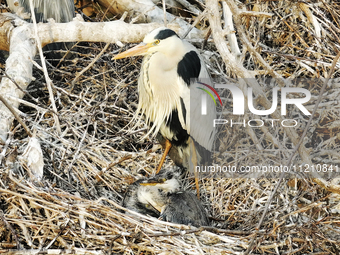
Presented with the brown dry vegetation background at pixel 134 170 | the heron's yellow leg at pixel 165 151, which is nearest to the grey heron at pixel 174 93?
the heron's yellow leg at pixel 165 151

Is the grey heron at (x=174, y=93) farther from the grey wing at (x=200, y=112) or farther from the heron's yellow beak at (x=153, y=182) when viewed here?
the heron's yellow beak at (x=153, y=182)

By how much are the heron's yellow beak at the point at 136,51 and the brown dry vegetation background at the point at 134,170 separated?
1.46ft

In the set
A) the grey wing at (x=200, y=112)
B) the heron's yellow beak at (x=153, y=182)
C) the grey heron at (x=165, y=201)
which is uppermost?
the grey wing at (x=200, y=112)

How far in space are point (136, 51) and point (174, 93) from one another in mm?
330

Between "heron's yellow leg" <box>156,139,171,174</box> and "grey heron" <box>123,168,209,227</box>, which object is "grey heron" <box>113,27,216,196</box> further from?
"grey heron" <box>123,168,209,227</box>

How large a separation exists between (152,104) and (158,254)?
0.94 meters

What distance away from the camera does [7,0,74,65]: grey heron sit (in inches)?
117

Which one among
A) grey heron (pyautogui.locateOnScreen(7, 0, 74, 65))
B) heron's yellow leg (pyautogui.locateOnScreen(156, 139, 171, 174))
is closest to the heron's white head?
heron's yellow leg (pyautogui.locateOnScreen(156, 139, 171, 174))

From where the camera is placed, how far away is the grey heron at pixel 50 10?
2.97 meters

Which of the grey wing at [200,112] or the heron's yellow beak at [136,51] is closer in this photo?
the heron's yellow beak at [136,51]

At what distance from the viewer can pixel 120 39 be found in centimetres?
273

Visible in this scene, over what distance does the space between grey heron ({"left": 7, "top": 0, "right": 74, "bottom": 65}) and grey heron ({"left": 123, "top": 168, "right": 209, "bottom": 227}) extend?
47.1 inches

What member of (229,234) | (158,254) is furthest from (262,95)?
(158,254)

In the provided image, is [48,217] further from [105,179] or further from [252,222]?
[252,222]
